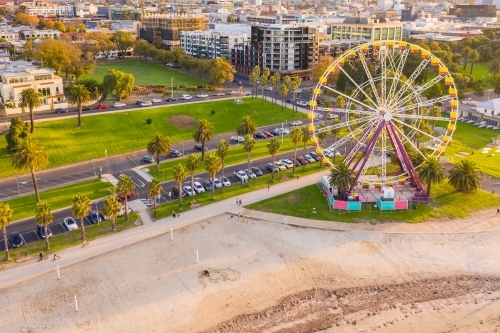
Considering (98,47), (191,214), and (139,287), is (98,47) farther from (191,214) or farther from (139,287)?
(139,287)

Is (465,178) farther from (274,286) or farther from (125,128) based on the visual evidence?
(125,128)

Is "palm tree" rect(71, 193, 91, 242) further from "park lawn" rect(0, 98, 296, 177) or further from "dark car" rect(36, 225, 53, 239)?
"park lawn" rect(0, 98, 296, 177)

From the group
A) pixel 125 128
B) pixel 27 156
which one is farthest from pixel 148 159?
pixel 27 156

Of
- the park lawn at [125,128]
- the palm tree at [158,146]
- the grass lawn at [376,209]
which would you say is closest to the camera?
the grass lawn at [376,209]

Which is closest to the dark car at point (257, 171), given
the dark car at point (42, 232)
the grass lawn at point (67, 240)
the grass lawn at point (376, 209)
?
the grass lawn at point (376, 209)

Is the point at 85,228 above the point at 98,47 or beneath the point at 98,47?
beneath

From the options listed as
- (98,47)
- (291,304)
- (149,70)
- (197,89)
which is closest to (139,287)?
(291,304)

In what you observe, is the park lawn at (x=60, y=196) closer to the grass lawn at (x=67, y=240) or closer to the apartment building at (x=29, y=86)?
the grass lawn at (x=67, y=240)
